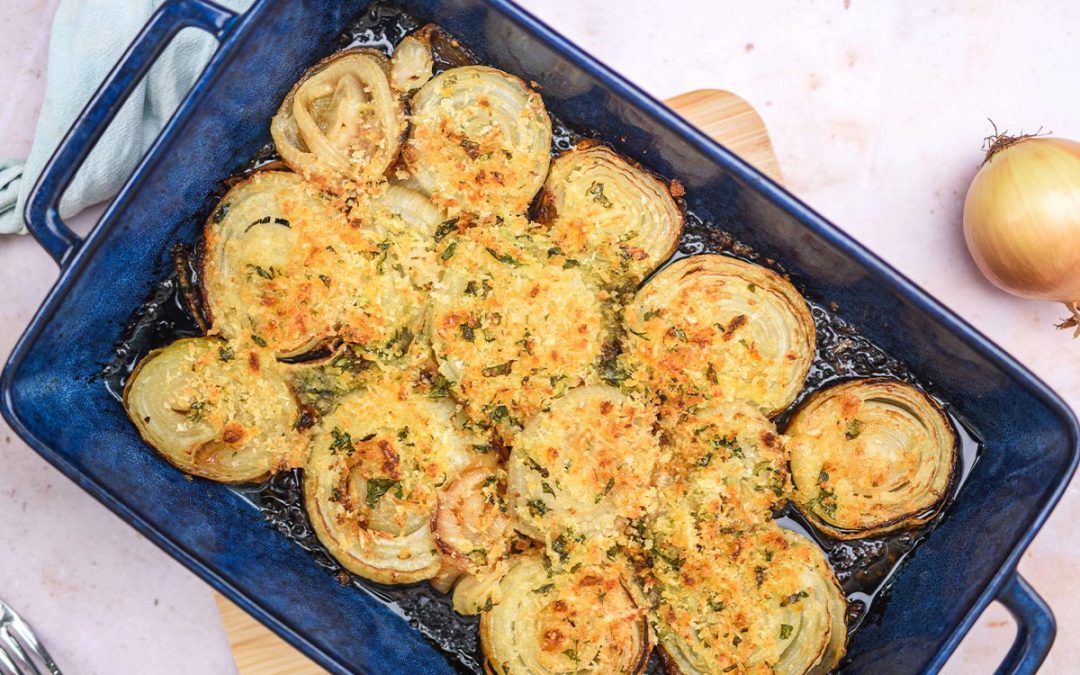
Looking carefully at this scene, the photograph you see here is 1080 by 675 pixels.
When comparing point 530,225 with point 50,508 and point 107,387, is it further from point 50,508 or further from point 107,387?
point 50,508

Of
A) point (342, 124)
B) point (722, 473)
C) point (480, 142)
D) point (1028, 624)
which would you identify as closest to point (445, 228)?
point (480, 142)

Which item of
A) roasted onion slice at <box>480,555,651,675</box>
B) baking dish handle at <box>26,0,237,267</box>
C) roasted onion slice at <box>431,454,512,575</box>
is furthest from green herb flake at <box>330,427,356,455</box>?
baking dish handle at <box>26,0,237,267</box>

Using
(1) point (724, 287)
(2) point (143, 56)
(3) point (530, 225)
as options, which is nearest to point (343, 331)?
(3) point (530, 225)

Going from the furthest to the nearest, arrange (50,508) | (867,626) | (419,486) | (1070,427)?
1. (50,508)
2. (867,626)
3. (419,486)
4. (1070,427)

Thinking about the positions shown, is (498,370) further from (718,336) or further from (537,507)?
(718,336)

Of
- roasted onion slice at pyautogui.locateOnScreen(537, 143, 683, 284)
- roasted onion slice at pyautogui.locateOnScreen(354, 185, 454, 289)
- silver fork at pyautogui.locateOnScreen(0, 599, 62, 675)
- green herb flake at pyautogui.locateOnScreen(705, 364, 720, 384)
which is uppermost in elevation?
roasted onion slice at pyautogui.locateOnScreen(537, 143, 683, 284)

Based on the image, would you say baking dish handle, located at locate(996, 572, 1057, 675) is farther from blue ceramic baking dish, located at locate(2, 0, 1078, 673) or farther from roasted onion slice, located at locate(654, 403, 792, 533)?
roasted onion slice, located at locate(654, 403, 792, 533)

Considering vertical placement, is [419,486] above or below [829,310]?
below

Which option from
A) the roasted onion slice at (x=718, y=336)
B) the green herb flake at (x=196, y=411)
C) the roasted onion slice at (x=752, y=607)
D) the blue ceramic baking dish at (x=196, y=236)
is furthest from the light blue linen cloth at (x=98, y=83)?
the roasted onion slice at (x=752, y=607)
